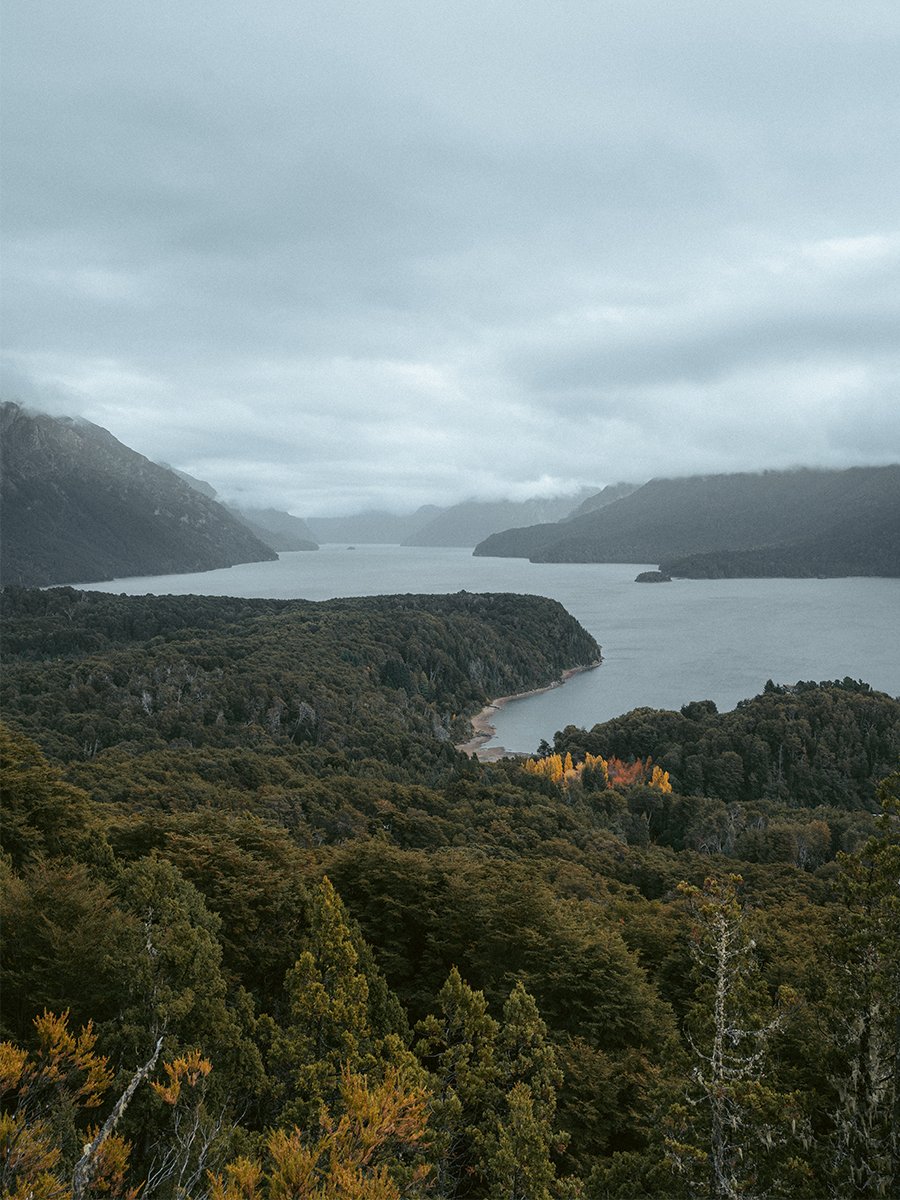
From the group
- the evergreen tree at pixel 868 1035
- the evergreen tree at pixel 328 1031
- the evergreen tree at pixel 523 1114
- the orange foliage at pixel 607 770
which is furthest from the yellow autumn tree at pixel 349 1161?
the orange foliage at pixel 607 770

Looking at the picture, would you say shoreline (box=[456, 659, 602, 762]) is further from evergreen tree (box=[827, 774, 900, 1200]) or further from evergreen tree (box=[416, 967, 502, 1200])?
evergreen tree (box=[827, 774, 900, 1200])

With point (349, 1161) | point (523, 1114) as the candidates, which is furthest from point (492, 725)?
point (349, 1161)

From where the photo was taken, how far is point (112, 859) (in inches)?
811

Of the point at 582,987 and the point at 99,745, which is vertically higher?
the point at 582,987

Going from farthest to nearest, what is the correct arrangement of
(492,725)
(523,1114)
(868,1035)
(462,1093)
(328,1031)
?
(492,725) < (328,1031) < (462,1093) < (523,1114) < (868,1035)

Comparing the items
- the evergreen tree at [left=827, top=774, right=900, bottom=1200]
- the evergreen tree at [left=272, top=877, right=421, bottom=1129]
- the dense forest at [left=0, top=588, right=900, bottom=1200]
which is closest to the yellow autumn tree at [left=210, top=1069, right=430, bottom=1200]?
the dense forest at [left=0, top=588, right=900, bottom=1200]

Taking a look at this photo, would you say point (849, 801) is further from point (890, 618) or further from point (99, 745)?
point (890, 618)

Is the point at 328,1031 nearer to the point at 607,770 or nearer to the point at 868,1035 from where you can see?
the point at 868,1035

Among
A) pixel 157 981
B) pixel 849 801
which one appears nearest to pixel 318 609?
pixel 849 801

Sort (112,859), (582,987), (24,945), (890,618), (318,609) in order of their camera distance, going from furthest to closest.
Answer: (890,618) → (318,609) → (112,859) → (582,987) → (24,945)

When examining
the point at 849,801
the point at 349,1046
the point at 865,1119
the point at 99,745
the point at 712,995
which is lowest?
the point at 849,801

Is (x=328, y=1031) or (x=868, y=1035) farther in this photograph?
(x=328, y=1031)

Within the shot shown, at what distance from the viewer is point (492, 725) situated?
110312 mm

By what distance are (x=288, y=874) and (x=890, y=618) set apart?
7280 inches
